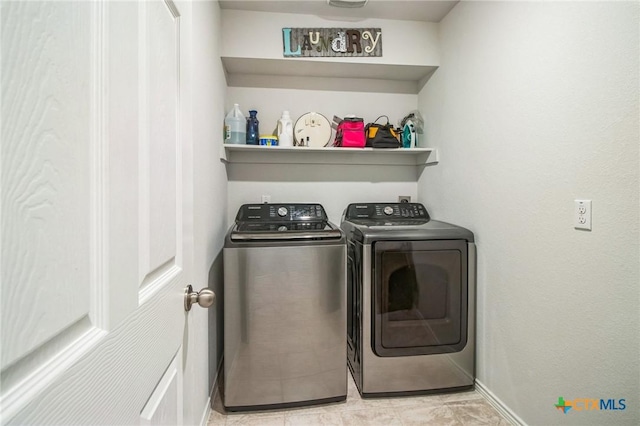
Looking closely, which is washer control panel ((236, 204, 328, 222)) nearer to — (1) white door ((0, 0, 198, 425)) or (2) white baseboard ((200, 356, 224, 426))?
(2) white baseboard ((200, 356, 224, 426))

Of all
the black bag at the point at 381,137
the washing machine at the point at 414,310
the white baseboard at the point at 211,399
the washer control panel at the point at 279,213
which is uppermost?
the black bag at the point at 381,137

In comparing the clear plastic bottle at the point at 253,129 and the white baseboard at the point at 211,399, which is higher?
the clear plastic bottle at the point at 253,129

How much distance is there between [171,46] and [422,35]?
84.6 inches

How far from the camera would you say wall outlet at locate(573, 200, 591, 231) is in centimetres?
117

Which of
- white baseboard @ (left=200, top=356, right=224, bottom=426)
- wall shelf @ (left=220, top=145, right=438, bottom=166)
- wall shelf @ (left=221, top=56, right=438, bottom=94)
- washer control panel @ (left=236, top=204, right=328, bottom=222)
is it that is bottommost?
white baseboard @ (left=200, top=356, right=224, bottom=426)

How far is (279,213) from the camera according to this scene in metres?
2.24

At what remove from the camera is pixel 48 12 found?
31 centimetres

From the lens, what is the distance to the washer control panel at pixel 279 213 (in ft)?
7.24

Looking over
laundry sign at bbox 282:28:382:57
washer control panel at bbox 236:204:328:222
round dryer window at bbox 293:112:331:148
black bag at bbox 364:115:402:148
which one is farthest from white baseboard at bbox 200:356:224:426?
laundry sign at bbox 282:28:382:57

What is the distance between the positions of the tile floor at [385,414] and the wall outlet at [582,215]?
1136 millimetres

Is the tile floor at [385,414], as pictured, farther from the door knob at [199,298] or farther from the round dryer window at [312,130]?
the round dryer window at [312,130]

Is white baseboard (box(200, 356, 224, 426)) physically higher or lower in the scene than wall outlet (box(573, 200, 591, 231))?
lower

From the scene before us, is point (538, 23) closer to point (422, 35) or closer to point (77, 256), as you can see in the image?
point (422, 35)

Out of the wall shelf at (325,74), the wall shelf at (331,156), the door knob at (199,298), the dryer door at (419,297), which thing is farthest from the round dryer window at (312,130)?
the door knob at (199,298)
